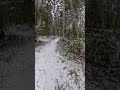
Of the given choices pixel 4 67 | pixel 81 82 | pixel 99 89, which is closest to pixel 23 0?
pixel 4 67

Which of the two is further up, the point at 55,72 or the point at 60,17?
the point at 60,17

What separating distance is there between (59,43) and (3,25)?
0.78 metres

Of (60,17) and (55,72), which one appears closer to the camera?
(55,72)

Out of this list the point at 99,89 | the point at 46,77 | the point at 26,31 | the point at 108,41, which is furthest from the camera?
the point at 26,31

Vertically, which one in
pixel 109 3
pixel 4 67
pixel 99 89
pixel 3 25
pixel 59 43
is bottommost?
pixel 99 89

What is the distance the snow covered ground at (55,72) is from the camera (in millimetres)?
2529

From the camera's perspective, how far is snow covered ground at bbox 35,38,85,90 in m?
2.53

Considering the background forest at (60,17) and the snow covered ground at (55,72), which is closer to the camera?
the snow covered ground at (55,72)

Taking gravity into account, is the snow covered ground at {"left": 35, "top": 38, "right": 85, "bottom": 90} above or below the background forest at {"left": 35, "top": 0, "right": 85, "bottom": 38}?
below

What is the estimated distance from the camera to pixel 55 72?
8.89ft

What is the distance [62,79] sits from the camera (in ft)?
8.56

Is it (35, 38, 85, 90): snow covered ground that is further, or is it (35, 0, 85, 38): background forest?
(35, 0, 85, 38): background forest

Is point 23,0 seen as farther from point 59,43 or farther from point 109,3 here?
point 109,3

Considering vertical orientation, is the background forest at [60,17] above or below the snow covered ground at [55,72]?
above
